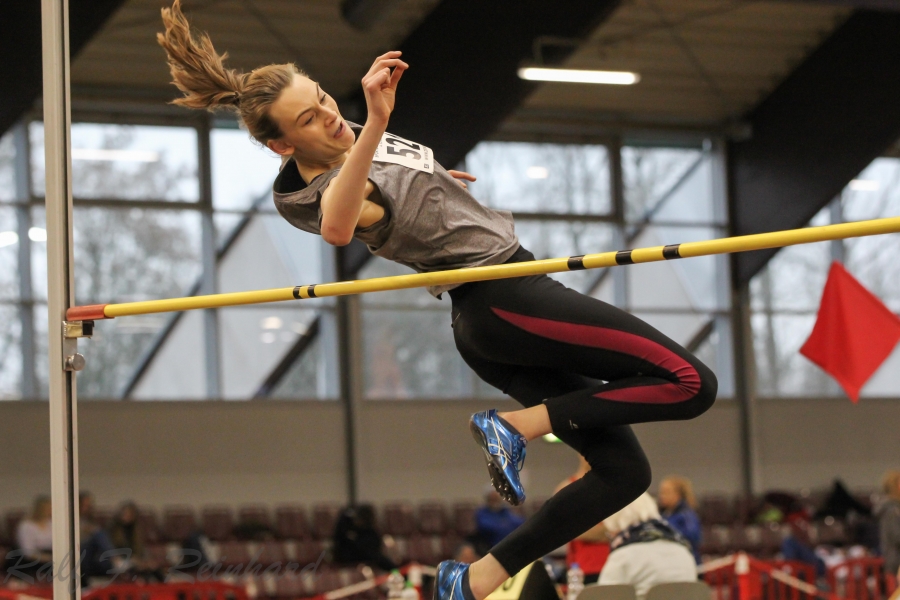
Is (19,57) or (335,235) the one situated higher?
(19,57)

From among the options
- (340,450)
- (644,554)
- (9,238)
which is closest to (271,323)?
(340,450)

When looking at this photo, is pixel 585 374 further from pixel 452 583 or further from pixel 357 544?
pixel 357 544

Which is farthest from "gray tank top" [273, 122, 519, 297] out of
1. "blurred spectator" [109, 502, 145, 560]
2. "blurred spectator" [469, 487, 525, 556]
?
"blurred spectator" [469, 487, 525, 556]

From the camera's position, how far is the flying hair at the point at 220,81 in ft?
7.73

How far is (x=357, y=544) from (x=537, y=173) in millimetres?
5163

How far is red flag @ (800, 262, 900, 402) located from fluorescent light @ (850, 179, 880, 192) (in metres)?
7.97

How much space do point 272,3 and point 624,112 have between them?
4585mm

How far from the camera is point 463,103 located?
1009 cm

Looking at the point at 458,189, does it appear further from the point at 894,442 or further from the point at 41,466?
the point at 894,442

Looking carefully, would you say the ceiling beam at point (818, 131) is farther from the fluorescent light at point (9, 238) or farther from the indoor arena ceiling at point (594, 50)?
the fluorescent light at point (9, 238)

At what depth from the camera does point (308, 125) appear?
2361mm

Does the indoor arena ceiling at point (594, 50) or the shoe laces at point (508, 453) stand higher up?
the indoor arena ceiling at point (594, 50)

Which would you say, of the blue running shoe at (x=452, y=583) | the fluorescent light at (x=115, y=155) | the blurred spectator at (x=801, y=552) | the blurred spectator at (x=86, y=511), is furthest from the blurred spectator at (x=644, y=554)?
the fluorescent light at (x=115, y=155)

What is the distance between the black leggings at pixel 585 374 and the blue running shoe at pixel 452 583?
0.09 m
